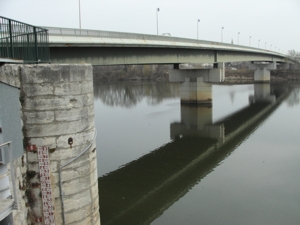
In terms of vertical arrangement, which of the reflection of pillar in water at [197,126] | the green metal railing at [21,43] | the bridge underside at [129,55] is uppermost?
the bridge underside at [129,55]

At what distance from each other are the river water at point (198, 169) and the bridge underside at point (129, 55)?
515 cm

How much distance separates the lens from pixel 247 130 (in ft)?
83.3

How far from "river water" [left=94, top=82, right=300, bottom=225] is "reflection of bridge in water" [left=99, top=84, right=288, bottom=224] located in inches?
1.4

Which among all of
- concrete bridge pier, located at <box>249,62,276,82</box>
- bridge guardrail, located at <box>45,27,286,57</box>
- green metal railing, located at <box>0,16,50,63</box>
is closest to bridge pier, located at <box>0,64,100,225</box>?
green metal railing, located at <box>0,16,50,63</box>

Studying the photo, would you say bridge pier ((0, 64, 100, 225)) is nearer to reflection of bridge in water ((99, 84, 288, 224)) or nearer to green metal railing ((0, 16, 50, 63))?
green metal railing ((0, 16, 50, 63))

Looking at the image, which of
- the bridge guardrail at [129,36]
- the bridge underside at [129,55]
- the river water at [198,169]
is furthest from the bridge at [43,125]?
the bridge guardrail at [129,36]

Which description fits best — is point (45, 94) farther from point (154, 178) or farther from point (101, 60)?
point (101, 60)

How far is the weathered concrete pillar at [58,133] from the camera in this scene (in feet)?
20.7

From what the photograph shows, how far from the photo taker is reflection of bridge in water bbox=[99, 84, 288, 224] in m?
11.6

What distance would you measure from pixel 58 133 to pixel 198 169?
1055cm

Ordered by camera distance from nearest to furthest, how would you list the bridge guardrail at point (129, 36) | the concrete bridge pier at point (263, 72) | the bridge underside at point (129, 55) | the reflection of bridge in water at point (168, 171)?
1. the reflection of bridge in water at point (168, 171)
2. the bridge guardrail at point (129, 36)
3. the bridge underside at point (129, 55)
4. the concrete bridge pier at point (263, 72)

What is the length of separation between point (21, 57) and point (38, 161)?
2249 millimetres

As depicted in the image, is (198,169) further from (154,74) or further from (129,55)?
(154,74)

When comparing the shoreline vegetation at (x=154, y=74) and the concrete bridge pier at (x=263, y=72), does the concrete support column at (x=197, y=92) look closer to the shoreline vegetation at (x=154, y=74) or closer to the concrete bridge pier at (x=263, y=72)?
the shoreline vegetation at (x=154, y=74)
